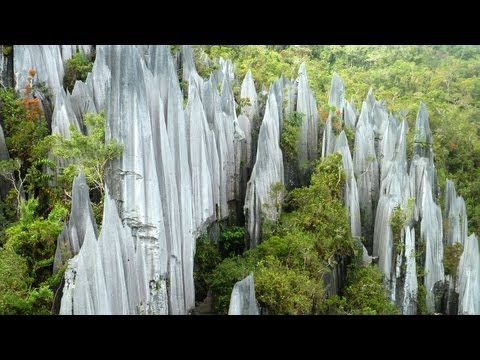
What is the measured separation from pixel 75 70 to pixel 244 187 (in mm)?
3842

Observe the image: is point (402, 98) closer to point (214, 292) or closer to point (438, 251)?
point (438, 251)

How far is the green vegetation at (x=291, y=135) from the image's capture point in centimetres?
948

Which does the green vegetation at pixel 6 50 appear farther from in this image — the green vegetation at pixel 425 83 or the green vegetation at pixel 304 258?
the green vegetation at pixel 304 258

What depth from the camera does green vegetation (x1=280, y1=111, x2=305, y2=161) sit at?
948 centimetres

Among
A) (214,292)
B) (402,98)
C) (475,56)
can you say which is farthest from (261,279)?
(402,98)

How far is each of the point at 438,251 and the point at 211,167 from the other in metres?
3.77

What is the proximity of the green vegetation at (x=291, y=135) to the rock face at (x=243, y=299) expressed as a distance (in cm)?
464

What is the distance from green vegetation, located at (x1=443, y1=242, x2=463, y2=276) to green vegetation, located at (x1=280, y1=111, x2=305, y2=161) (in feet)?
10.7

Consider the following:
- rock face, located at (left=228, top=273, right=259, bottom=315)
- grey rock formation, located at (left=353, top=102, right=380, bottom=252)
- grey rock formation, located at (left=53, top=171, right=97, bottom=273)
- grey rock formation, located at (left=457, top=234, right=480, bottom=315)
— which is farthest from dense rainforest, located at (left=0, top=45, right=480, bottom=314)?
rock face, located at (left=228, top=273, right=259, bottom=315)

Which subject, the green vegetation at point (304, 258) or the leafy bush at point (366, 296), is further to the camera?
the leafy bush at point (366, 296)

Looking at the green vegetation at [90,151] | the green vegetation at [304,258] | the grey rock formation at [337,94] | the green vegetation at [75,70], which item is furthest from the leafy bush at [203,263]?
the grey rock formation at [337,94]

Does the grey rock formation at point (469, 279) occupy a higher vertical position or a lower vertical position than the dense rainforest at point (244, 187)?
lower

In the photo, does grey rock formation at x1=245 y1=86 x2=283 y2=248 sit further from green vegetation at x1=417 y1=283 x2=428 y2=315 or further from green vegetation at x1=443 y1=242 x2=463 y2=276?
green vegetation at x1=443 y1=242 x2=463 y2=276
